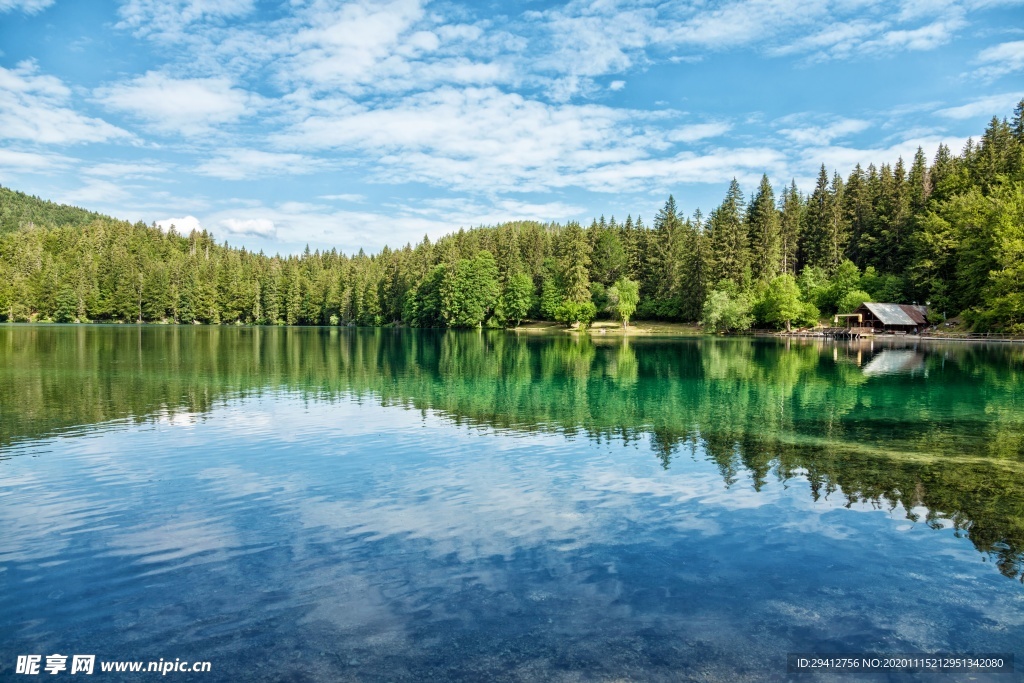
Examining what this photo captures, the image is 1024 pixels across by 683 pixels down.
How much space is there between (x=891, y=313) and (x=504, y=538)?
316 ft

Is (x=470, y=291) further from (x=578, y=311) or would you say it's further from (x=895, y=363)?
(x=895, y=363)

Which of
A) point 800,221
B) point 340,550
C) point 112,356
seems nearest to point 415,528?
point 340,550

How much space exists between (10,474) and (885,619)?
1876 cm

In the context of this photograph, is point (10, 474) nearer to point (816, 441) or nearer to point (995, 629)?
point (995, 629)

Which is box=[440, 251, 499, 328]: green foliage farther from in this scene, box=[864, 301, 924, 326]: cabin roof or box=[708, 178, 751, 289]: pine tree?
box=[864, 301, 924, 326]: cabin roof

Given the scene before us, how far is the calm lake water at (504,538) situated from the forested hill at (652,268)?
7576 cm

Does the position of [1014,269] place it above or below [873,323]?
above

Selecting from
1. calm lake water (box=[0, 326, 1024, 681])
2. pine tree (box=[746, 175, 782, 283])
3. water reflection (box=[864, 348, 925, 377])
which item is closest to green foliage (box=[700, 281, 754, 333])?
pine tree (box=[746, 175, 782, 283])

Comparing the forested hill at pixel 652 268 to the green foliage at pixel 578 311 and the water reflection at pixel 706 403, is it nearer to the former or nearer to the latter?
the green foliage at pixel 578 311

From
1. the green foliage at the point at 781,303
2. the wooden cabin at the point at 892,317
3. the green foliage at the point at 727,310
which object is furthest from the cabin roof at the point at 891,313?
the green foliage at the point at 727,310

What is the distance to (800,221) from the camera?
403ft

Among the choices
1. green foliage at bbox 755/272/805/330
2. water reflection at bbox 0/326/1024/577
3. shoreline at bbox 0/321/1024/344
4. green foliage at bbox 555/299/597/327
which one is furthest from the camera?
green foliage at bbox 555/299/597/327

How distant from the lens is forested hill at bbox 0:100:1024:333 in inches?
3529

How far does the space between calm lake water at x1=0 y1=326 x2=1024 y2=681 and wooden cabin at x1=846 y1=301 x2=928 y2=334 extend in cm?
7095
